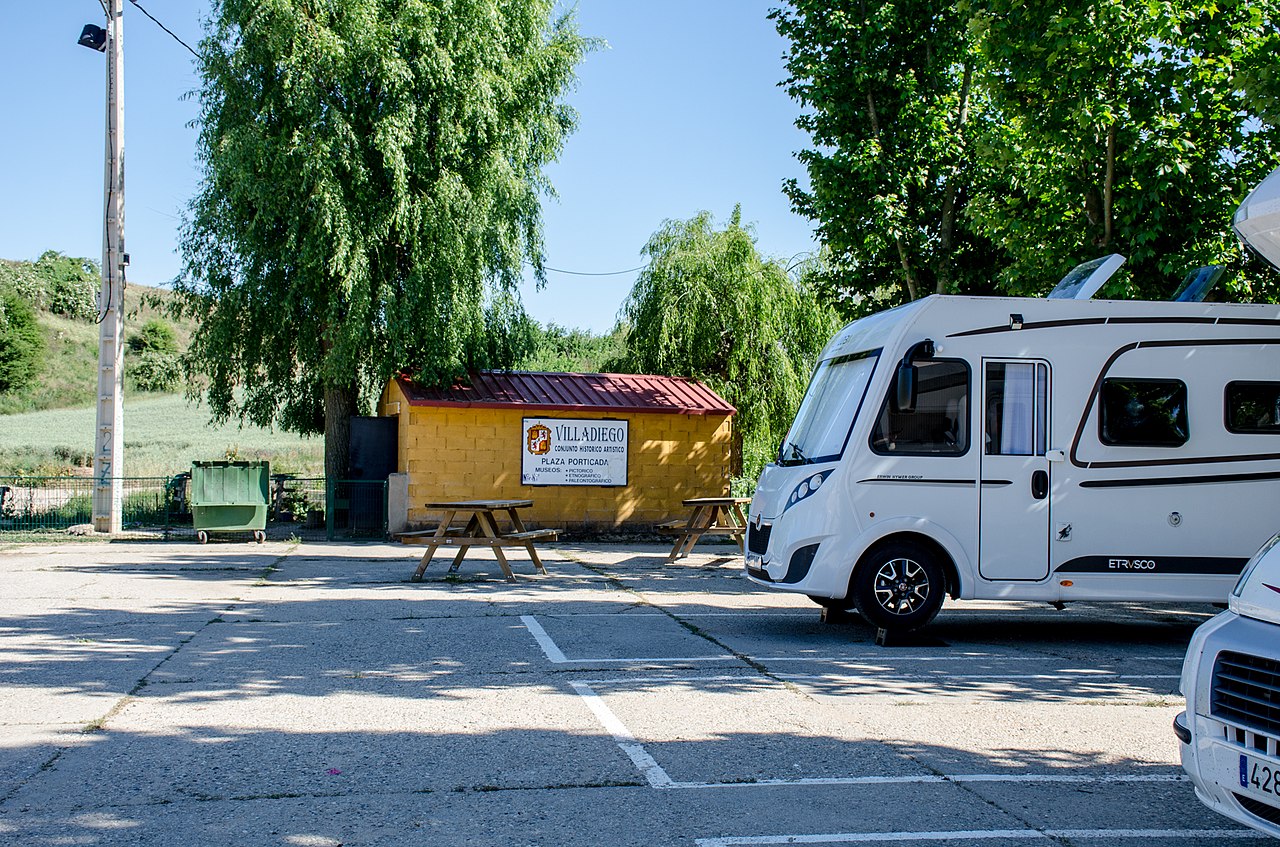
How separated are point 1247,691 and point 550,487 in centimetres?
1788

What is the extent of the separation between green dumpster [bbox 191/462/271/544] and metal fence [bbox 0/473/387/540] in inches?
48.8

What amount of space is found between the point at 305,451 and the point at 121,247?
24.2 m

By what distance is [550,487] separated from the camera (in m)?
21.3

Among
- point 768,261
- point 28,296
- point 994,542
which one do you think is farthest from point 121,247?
point 28,296

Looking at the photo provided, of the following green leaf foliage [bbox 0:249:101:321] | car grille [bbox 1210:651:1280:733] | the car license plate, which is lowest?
the car license plate

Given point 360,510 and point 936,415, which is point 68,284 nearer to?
point 360,510

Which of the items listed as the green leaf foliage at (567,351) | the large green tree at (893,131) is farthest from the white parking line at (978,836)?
the green leaf foliage at (567,351)

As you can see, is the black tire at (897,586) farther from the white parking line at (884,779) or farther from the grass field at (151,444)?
the grass field at (151,444)

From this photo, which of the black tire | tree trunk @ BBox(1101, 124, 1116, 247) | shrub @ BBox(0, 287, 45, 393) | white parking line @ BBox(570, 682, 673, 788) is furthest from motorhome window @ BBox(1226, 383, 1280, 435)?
shrub @ BBox(0, 287, 45, 393)

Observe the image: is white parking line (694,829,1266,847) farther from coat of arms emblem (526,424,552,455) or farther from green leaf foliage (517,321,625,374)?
green leaf foliage (517,321,625,374)

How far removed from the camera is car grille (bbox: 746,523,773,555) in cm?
980

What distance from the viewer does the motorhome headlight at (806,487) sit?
9.39 metres

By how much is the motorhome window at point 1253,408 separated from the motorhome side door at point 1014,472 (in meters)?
1.68

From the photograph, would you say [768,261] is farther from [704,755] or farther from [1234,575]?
[704,755]
